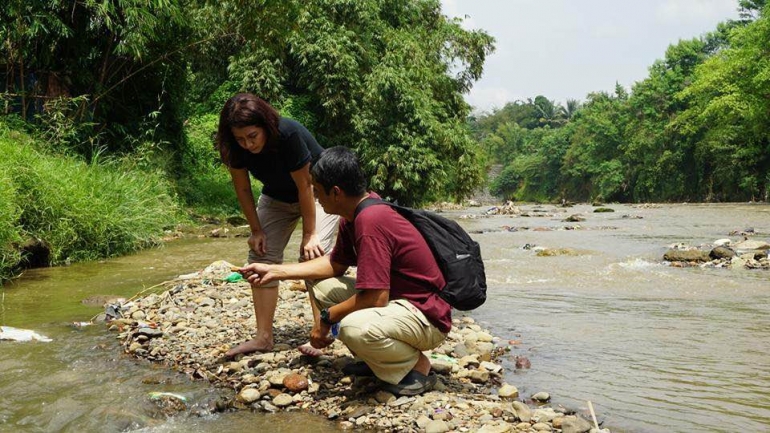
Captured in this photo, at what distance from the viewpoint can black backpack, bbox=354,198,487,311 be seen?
11.4 ft

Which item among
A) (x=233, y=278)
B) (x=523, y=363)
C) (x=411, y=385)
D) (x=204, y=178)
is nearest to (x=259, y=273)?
(x=411, y=385)

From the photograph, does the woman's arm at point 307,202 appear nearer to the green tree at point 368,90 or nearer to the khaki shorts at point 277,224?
the khaki shorts at point 277,224

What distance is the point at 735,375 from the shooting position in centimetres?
439

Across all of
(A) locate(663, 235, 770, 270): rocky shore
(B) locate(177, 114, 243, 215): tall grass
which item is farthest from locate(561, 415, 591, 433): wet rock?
(B) locate(177, 114, 243, 215): tall grass

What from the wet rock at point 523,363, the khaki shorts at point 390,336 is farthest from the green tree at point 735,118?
the khaki shorts at point 390,336

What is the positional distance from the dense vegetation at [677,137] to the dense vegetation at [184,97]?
2038 cm

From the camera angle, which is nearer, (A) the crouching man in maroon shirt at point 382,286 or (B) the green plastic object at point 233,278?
(A) the crouching man in maroon shirt at point 382,286

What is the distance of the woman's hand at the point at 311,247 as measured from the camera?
13.3ft

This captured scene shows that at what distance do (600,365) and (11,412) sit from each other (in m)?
3.65

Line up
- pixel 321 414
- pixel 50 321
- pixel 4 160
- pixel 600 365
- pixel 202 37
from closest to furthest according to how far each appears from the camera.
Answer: pixel 321 414 → pixel 600 365 → pixel 50 321 → pixel 4 160 → pixel 202 37

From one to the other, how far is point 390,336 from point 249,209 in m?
1.45

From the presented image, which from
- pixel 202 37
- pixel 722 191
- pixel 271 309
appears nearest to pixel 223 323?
pixel 271 309

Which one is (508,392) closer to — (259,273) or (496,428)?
(496,428)

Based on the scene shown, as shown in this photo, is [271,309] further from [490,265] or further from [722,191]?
[722,191]
